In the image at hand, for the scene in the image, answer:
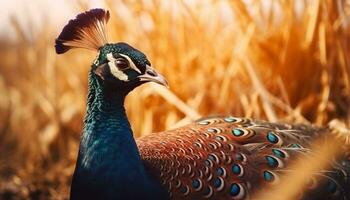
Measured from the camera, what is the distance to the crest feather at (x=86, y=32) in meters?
3.27

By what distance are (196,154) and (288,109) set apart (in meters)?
1.44

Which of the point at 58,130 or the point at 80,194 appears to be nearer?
Result: the point at 80,194

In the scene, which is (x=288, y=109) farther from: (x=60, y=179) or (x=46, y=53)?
(x=46, y=53)

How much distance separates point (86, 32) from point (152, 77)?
384 millimetres

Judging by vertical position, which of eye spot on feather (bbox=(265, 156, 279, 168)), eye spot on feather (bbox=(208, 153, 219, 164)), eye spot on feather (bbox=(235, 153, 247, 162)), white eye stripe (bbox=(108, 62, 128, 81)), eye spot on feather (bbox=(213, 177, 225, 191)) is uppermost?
white eye stripe (bbox=(108, 62, 128, 81))

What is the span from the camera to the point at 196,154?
340 centimetres

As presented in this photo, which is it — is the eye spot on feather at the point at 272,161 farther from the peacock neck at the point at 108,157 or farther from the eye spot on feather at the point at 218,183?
the peacock neck at the point at 108,157

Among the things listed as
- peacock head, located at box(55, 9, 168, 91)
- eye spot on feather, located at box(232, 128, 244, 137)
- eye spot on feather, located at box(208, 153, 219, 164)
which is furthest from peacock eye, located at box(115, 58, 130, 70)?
eye spot on feather, located at box(232, 128, 244, 137)

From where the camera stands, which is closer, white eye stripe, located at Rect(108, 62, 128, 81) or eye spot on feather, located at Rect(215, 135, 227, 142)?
white eye stripe, located at Rect(108, 62, 128, 81)

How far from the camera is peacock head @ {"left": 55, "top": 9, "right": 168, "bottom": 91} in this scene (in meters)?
3.23

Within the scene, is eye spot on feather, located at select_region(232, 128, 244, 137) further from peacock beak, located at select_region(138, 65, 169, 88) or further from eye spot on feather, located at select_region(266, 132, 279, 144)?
peacock beak, located at select_region(138, 65, 169, 88)

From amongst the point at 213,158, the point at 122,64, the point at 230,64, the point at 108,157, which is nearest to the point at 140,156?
the point at 108,157

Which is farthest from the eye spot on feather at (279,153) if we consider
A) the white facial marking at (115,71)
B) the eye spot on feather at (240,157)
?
the white facial marking at (115,71)

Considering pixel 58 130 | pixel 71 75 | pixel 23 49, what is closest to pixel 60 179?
pixel 58 130
